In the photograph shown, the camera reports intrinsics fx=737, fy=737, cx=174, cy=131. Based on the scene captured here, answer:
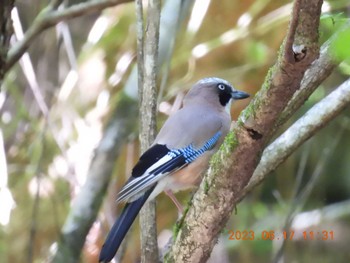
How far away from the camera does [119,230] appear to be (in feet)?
9.19

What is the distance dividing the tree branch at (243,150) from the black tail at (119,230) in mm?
411

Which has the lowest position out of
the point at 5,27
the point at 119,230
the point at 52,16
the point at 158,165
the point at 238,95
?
the point at 119,230

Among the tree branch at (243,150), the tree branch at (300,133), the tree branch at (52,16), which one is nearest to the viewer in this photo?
the tree branch at (243,150)

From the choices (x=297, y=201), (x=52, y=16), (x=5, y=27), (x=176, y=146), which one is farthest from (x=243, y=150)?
(x=297, y=201)

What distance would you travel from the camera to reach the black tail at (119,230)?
2.74 m

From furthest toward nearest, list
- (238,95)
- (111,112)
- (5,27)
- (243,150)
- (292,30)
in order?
1. (111,112)
2. (238,95)
3. (5,27)
4. (243,150)
5. (292,30)

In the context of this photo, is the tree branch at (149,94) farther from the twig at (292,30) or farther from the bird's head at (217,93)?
the twig at (292,30)

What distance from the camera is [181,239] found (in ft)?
7.59

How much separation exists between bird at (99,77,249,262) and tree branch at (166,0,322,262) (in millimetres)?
558

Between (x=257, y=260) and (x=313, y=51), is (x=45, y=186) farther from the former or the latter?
(x=313, y=51)

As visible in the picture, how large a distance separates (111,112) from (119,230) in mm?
1789

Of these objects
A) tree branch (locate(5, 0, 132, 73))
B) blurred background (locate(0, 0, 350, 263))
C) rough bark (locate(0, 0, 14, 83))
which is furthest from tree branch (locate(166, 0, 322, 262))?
blurred background (locate(0, 0, 350, 263))

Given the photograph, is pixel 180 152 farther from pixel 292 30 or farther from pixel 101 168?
pixel 292 30

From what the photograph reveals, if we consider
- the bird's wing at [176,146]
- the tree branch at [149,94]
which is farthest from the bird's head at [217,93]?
the tree branch at [149,94]
